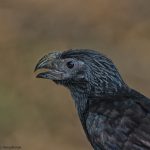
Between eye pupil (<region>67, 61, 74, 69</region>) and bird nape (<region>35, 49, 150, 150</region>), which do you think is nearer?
bird nape (<region>35, 49, 150, 150</region>)

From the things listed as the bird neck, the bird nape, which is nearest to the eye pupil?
the bird nape

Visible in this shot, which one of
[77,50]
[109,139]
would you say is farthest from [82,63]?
[109,139]

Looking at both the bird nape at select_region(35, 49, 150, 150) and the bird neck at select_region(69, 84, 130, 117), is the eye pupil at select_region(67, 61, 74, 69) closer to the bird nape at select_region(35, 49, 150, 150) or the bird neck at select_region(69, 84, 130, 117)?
the bird nape at select_region(35, 49, 150, 150)

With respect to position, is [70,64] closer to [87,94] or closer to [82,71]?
[82,71]

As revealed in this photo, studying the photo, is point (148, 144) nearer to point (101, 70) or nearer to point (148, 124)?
point (148, 124)

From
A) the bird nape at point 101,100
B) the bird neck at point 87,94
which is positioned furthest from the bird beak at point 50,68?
the bird neck at point 87,94

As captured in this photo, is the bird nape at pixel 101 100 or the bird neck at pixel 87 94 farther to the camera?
the bird neck at pixel 87 94

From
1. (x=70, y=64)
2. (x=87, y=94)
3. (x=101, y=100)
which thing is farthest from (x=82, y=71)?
(x=101, y=100)

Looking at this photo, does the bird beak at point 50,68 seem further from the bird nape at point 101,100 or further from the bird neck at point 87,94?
the bird neck at point 87,94
